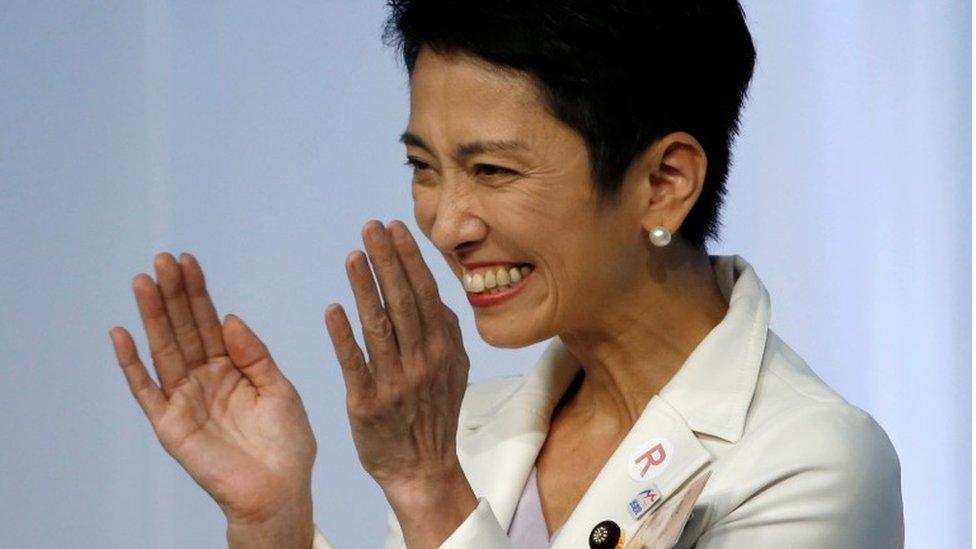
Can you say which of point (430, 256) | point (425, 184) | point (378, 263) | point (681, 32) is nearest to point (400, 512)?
point (378, 263)

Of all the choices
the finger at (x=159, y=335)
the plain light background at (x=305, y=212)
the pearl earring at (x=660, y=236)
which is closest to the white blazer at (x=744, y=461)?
the pearl earring at (x=660, y=236)

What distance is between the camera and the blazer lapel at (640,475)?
5.19ft

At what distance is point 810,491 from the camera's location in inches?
60.1

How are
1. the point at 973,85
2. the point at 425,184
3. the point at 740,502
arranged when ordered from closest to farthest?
the point at 740,502
the point at 425,184
the point at 973,85

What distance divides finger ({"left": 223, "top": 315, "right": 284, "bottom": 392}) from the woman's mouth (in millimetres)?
193

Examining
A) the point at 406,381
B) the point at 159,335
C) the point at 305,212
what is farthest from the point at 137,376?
the point at 305,212

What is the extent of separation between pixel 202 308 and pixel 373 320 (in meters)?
0.26

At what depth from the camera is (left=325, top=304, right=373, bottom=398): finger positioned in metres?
1.40

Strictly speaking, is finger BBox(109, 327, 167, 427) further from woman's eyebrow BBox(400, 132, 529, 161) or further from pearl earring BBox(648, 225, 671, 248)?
pearl earring BBox(648, 225, 671, 248)

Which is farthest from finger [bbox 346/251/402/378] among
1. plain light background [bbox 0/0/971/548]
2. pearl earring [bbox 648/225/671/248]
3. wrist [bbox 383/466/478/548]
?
plain light background [bbox 0/0/971/548]

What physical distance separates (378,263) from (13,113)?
161 centimetres

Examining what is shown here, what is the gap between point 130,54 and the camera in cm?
285

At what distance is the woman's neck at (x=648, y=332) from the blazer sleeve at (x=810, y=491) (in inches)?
6.8

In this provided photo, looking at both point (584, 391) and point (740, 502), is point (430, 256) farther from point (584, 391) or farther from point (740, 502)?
point (740, 502)
